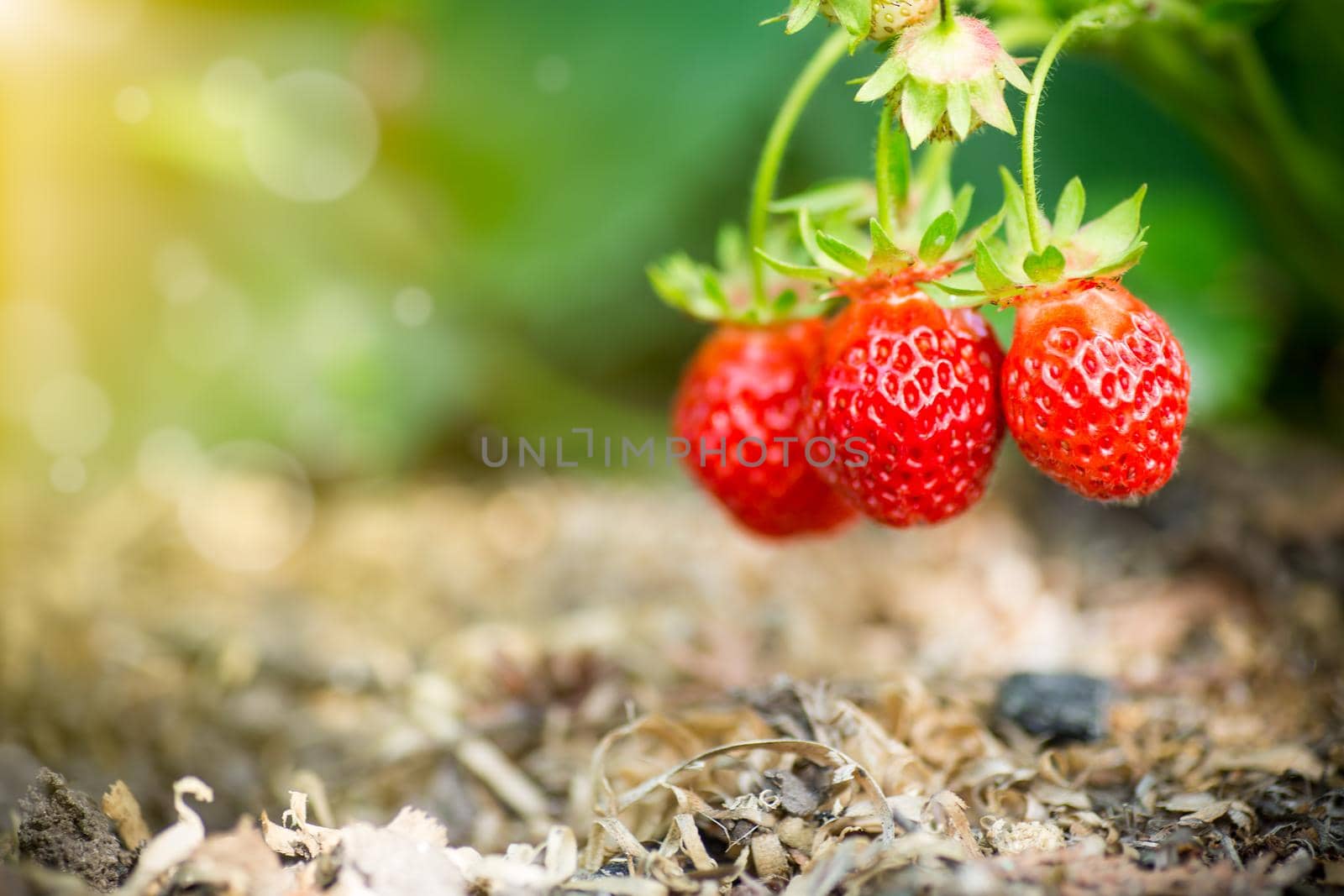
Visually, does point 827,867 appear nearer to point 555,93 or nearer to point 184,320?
point 555,93

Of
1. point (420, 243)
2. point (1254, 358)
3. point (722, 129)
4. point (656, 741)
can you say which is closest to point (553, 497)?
point (420, 243)

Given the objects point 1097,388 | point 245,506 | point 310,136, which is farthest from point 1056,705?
point 310,136

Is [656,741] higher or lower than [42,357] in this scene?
lower

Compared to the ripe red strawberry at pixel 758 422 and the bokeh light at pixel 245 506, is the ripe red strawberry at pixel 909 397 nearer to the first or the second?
the ripe red strawberry at pixel 758 422

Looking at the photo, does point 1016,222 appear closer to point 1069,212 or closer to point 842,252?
point 1069,212

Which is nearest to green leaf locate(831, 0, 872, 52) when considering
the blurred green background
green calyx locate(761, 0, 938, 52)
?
green calyx locate(761, 0, 938, 52)

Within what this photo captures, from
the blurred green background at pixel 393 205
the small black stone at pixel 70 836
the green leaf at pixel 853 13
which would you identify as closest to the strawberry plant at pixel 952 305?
the green leaf at pixel 853 13
